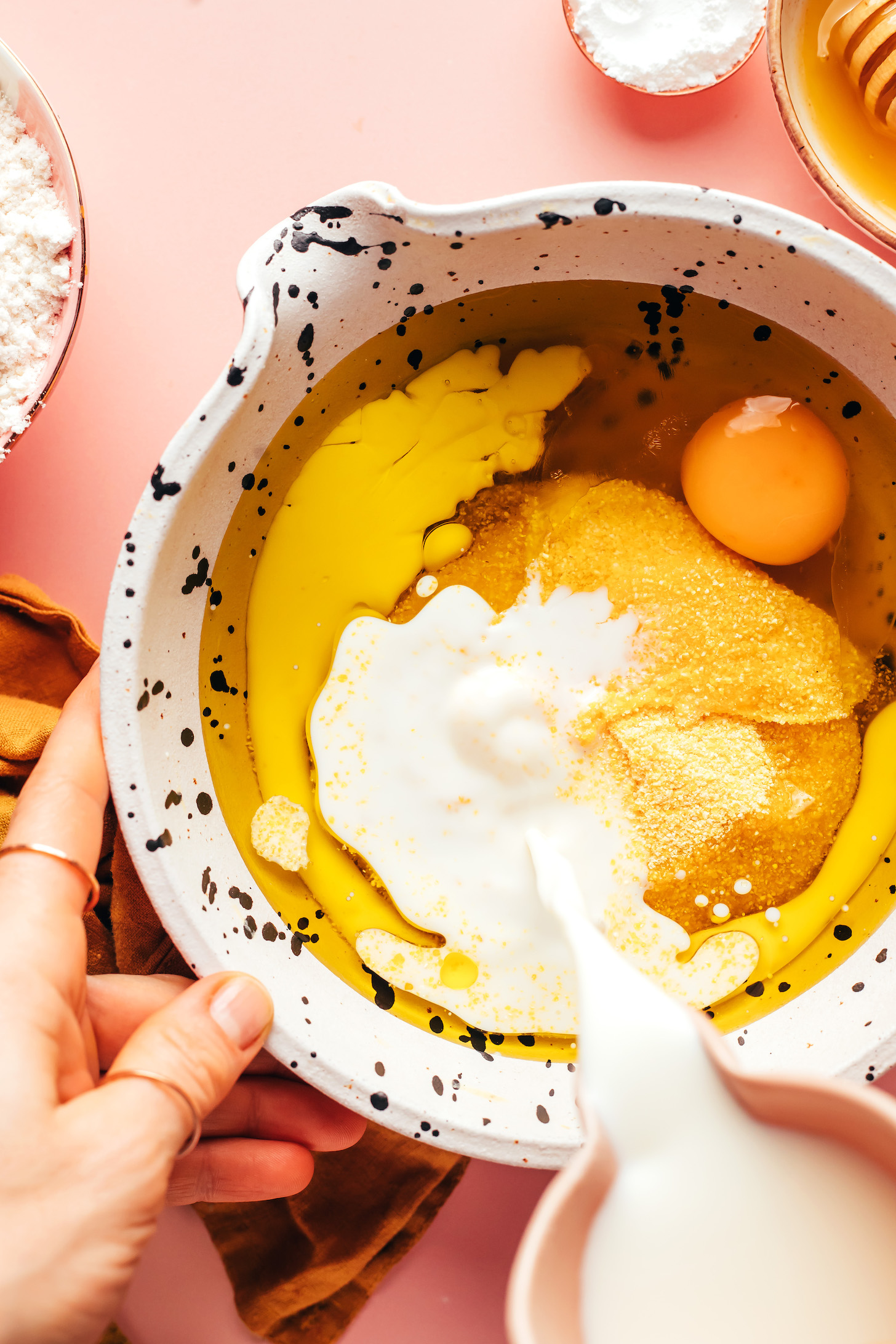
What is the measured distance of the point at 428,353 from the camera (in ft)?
3.32

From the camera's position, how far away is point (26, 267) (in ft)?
3.19

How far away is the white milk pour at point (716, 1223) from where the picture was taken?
602 millimetres

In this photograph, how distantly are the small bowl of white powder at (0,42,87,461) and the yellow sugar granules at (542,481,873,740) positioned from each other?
23.9 inches

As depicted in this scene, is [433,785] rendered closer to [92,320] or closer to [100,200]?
[92,320]

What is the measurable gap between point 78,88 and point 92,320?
0.28m

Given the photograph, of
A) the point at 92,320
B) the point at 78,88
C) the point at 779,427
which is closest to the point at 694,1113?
the point at 779,427

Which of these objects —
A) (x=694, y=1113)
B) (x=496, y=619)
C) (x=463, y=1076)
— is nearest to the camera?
(x=694, y=1113)

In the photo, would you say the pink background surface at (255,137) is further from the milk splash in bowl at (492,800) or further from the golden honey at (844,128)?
the milk splash in bowl at (492,800)

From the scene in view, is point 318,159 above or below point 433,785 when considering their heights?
above

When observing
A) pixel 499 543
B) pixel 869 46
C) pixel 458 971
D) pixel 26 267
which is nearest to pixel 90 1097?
pixel 458 971

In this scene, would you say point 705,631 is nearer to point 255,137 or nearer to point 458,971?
point 458,971

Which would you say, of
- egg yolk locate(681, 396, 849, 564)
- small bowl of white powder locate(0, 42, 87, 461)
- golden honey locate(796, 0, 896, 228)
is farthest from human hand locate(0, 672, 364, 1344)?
golden honey locate(796, 0, 896, 228)

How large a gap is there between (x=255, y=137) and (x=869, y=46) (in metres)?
0.70

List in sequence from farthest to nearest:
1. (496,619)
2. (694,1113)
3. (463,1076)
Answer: (496,619), (463,1076), (694,1113)
